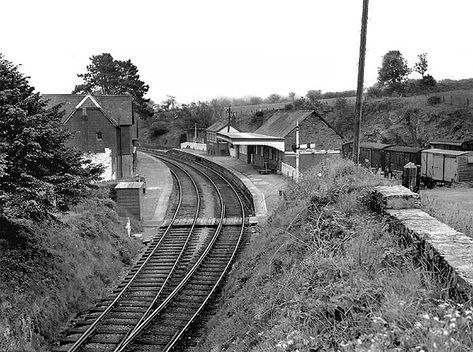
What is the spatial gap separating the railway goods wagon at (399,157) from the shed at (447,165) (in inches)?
34.8

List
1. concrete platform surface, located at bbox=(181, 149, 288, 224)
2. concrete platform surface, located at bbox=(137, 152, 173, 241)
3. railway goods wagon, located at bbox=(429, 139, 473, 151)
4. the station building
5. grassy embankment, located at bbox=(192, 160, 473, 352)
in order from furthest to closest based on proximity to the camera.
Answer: the station building, railway goods wagon, located at bbox=(429, 139, 473, 151), concrete platform surface, located at bbox=(181, 149, 288, 224), concrete platform surface, located at bbox=(137, 152, 173, 241), grassy embankment, located at bbox=(192, 160, 473, 352)

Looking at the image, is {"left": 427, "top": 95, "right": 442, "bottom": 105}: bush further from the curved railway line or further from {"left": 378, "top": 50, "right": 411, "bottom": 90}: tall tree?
the curved railway line

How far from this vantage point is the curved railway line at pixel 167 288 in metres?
11.0

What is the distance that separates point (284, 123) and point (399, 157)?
10.2 m

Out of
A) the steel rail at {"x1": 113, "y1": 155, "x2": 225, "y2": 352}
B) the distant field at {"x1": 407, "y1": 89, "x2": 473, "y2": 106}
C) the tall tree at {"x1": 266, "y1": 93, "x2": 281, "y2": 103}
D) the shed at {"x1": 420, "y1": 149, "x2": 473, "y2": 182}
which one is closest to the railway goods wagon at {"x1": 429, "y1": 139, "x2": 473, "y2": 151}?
the shed at {"x1": 420, "y1": 149, "x2": 473, "y2": 182}

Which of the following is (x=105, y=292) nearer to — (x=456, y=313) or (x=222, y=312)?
(x=222, y=312)

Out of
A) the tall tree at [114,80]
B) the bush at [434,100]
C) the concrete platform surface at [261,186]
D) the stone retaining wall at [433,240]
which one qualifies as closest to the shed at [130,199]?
the concrete platform surface at [261,186]

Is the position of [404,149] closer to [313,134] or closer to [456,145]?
[456,145]

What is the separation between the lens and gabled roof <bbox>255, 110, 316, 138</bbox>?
3806 cm

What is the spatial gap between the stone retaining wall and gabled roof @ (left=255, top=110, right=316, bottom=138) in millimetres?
29413

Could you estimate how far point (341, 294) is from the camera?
5.95 m

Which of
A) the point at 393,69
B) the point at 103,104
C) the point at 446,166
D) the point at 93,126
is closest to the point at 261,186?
the point at 446,166

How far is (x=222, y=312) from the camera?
11.4m

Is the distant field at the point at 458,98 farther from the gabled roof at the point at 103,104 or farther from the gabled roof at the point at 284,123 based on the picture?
the gabled roof at the point at 103,104
